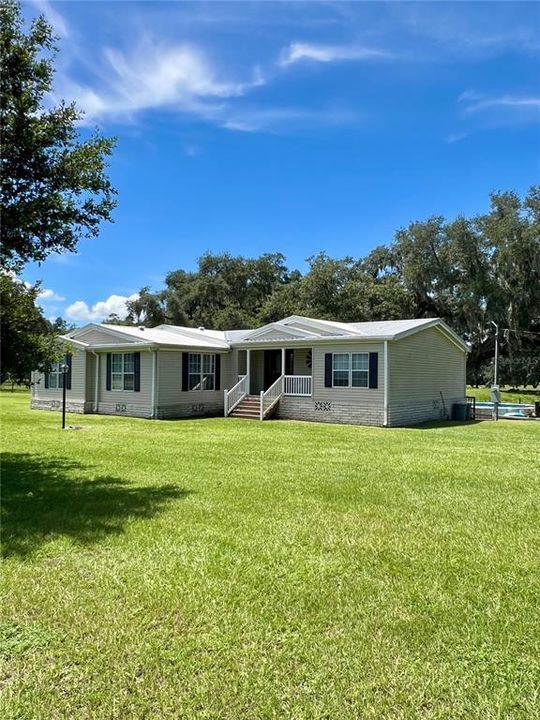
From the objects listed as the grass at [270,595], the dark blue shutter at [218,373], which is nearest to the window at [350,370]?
the dark blue shutter at [218,373]

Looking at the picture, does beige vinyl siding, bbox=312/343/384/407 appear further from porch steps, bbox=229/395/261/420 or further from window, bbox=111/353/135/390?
window, bbox=111/353/135/390

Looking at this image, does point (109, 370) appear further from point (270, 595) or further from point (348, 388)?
point (270, 595)

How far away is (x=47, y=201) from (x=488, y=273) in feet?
104

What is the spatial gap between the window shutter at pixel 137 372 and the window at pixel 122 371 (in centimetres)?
8

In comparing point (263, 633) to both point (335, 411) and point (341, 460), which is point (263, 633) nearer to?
point (341, 460)

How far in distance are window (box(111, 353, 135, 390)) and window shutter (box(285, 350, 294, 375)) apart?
599cm

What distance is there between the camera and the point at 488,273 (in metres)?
33.1

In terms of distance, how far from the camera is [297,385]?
18.3 metres

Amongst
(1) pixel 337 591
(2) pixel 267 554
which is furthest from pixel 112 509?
(1) pixel 337 591

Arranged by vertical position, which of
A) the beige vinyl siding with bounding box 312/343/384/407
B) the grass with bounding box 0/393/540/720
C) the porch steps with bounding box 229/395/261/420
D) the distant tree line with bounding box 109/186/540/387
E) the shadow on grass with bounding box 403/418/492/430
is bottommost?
the grass with bounding box 0/393/540/720

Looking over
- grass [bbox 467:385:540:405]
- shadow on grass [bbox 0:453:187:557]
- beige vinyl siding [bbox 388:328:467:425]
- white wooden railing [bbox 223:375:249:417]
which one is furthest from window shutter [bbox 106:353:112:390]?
grass [bbox 467:385:540:405]

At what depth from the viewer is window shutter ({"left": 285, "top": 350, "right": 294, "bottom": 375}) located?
20656 mm

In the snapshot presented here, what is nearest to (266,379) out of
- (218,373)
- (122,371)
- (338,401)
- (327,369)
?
(218,373)

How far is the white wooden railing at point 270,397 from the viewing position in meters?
17.8
